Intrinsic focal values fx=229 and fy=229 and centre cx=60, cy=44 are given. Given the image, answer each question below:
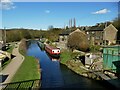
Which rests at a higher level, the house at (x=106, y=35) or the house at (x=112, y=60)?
the house at (x=106, y=35)

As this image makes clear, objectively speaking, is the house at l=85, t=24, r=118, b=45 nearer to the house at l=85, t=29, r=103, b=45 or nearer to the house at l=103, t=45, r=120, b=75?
the house at l=85, t=29, r=103, b=45

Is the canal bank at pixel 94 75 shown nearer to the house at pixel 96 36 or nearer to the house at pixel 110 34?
the house at pixel 110 34

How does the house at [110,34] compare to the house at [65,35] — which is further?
the house at [65,35]

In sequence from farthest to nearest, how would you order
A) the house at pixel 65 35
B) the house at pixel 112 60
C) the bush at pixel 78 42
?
the house at pixel 65 35, the bush at pixel 78 42, the house at pixel 112 60

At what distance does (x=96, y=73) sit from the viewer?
19453 mm

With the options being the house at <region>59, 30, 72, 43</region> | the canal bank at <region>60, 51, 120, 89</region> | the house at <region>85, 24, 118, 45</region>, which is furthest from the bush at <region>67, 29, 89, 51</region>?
the house at <region>59, 30, 72, 43</region>

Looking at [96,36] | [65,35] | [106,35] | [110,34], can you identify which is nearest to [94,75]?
[106,35]

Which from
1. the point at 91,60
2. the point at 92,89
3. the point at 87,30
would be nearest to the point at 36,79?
the point at 92,89

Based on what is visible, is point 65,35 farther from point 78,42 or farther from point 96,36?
point 78,42

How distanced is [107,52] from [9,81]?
971cm

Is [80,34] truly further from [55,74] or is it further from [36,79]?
[36,79]

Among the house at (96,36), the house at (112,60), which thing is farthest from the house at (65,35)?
the house at (112,60)

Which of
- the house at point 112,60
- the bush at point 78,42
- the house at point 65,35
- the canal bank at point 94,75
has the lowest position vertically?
the canal bank at point 94,75

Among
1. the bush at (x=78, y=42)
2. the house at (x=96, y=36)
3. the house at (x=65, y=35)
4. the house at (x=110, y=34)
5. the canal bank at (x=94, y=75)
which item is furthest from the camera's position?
the house at (x=65, y=35)
